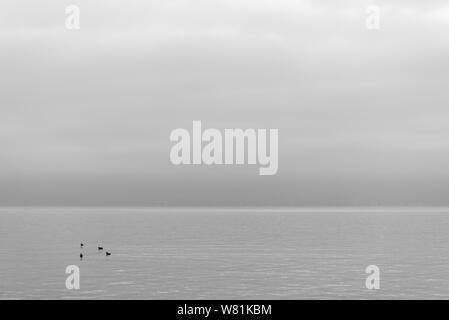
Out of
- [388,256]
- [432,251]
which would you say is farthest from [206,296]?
[432,251]

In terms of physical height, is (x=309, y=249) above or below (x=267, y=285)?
above

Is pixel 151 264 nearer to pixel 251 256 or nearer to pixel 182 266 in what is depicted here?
pixel 182 266

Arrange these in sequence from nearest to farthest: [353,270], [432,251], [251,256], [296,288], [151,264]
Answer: [296,288]
[353,270]
[151,264]
[251,256]
[432,251]

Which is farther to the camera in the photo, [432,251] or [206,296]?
[432,251]
